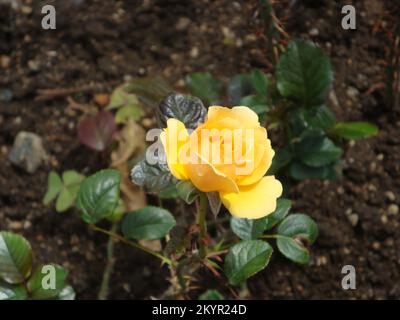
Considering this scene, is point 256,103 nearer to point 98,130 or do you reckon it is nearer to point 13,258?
point 98,130

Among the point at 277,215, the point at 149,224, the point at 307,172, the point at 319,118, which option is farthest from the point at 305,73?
the point at 149,224

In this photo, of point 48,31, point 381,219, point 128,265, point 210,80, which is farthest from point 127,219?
point 48,31

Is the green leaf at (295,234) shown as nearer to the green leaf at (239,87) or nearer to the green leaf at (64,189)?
the green leaf at (239,87)

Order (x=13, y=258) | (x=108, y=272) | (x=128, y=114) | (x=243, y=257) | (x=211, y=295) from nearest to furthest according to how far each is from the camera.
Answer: (x=243, y=257), (x=13, y=258), (x=211, y=295), (x=108, y=272), (x=128, y=114)

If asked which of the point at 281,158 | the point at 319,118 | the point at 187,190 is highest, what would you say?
the point at 187,190

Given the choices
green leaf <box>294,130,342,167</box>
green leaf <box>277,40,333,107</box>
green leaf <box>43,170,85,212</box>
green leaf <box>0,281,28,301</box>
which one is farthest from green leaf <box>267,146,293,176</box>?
green leaf <box>0,281,28,301</box>

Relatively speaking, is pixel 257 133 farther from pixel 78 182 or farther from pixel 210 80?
pixel 78 182

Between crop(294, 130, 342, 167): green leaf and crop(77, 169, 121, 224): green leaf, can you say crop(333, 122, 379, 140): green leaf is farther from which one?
crop(77, 169, 121, 224): green leaf

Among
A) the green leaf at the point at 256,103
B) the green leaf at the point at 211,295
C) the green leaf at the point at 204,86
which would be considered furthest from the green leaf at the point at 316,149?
the green leaf at the point at 211,295
